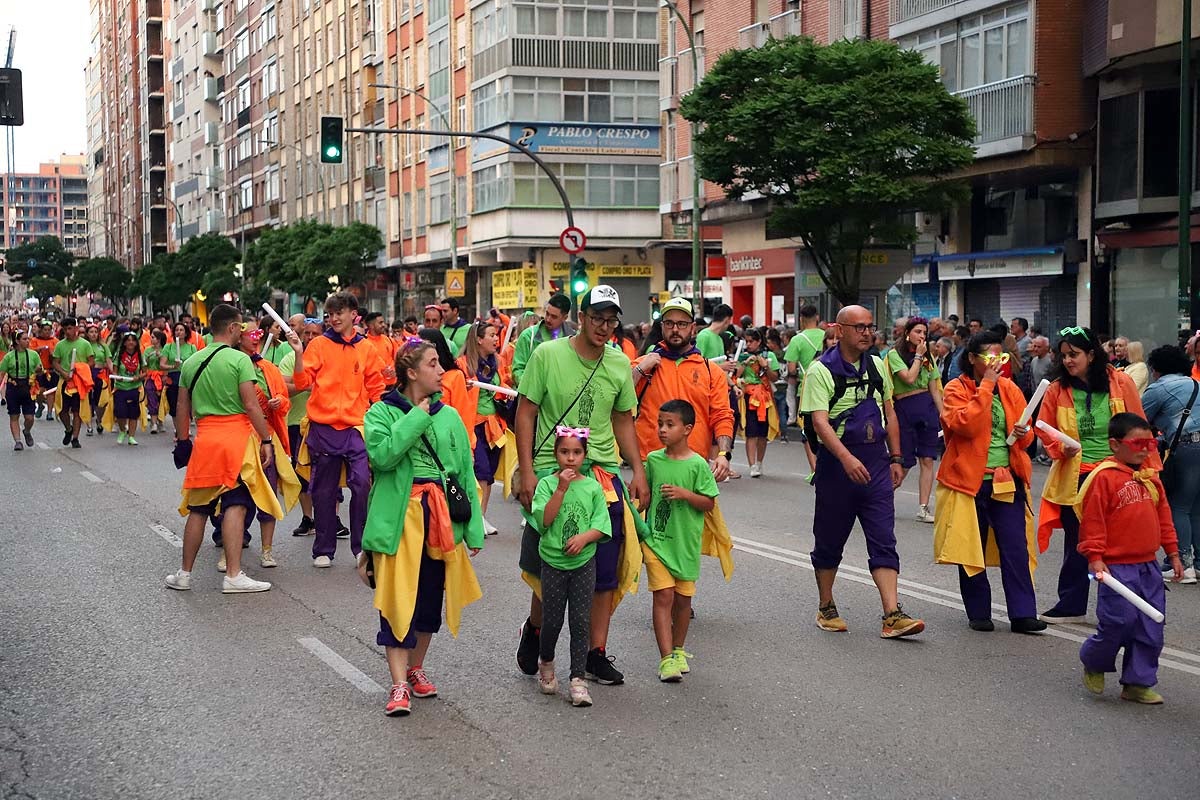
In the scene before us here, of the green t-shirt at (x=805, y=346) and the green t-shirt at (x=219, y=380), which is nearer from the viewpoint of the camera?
the green t-shirt at (x=219, y=380)

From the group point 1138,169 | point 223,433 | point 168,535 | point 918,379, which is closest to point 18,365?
point 168,535

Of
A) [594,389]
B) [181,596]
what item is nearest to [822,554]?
[594,389]

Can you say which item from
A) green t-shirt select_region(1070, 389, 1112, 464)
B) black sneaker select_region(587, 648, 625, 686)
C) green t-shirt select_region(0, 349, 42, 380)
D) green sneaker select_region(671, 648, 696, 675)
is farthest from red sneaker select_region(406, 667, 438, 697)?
green t-shirt select_region(0, 349, 42, 380)

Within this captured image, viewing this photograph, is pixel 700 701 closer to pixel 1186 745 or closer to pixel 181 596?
pixel 1186 745

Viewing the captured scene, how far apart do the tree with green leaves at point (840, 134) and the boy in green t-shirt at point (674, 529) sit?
58.4ft

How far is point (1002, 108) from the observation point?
1080 inches

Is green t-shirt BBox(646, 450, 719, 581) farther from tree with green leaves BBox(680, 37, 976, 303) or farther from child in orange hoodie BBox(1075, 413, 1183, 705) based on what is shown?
tree with green leaves BBox(680, 37, 976, 303)

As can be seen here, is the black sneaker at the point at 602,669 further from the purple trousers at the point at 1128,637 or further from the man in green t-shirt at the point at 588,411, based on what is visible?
the purple trousers at the point at 1128,637

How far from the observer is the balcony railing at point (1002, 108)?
26.9 m

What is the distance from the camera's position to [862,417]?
8.10 metres

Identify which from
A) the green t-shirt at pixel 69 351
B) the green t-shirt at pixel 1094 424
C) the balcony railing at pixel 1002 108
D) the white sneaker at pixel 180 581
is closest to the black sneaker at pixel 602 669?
the green t-shirt at pixel 1094 424

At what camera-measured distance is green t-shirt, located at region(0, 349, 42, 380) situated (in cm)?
2170

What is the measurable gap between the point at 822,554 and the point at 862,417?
0.79 meters

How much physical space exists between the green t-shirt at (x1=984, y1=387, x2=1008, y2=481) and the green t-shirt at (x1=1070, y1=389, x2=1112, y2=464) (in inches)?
19.2
